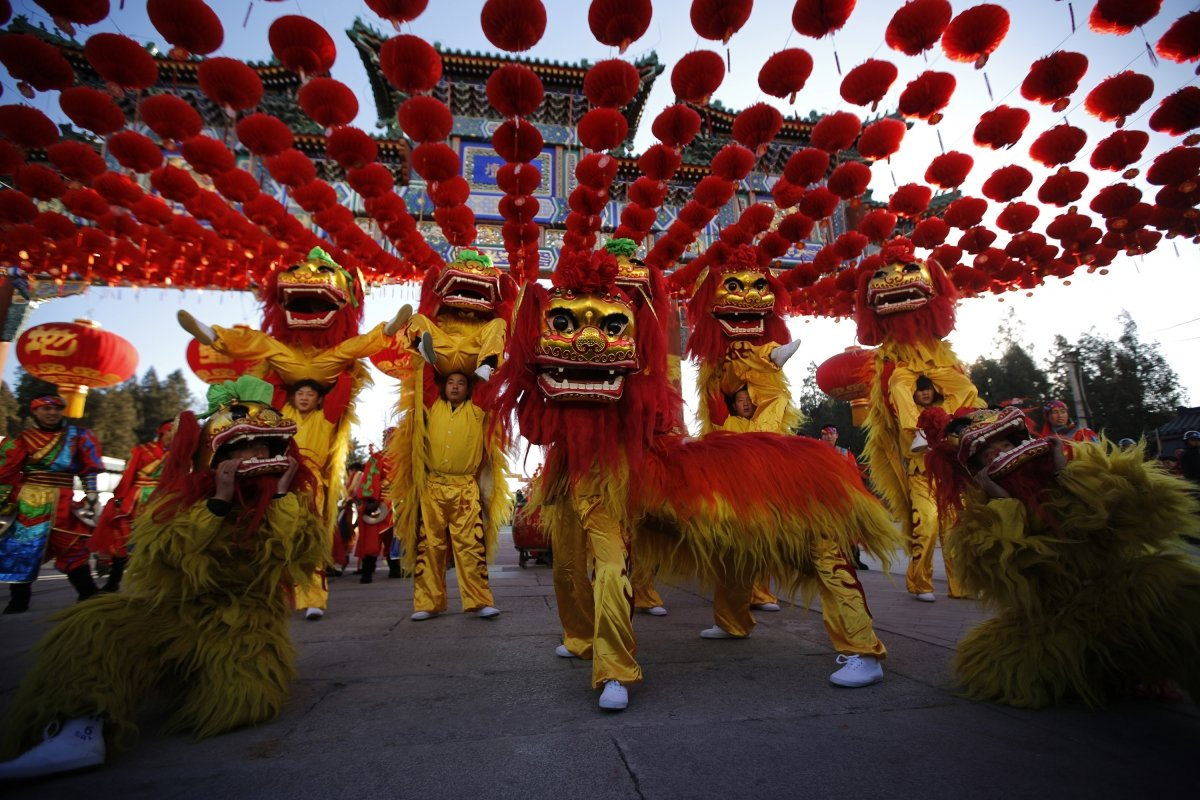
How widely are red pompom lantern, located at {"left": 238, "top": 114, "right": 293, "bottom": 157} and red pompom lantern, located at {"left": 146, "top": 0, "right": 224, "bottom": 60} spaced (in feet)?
2.96

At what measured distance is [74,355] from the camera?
7.77 m

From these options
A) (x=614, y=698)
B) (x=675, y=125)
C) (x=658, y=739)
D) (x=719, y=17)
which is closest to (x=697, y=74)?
(x=675, y=125)

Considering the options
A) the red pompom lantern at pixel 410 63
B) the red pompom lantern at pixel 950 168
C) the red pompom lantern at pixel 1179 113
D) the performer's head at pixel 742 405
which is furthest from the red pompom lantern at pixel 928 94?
the red pompom lantern at pixel 410 63

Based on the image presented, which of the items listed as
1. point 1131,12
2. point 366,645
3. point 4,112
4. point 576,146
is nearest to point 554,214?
point 576,146

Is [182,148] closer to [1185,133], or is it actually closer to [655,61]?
[1185,133]

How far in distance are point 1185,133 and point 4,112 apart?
8.76m

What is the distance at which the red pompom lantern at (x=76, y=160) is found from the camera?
4.37 meters

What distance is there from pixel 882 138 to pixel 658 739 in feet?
17.7

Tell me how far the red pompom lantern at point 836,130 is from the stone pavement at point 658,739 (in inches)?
168

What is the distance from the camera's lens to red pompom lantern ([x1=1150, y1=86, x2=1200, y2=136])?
3662 mm

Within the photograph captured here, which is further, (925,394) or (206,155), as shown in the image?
(206,155)

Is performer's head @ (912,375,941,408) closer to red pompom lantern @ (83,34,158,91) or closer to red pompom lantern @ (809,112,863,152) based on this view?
red pompom lantern @ (809,112,863,152)

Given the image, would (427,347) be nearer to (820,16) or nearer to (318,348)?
(318,348)

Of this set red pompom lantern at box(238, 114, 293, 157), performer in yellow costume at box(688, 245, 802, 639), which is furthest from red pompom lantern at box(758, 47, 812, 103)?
red pompom lantern at box(238, 114, 293, 157)
